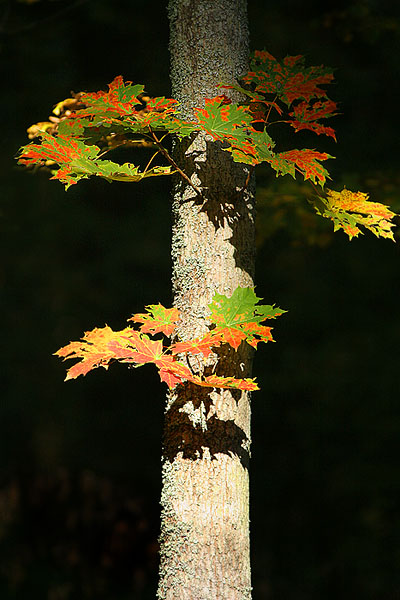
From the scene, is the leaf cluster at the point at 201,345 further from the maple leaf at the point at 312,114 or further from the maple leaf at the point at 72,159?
the maple leaf at the point at 312,114

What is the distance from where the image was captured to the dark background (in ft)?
16.4

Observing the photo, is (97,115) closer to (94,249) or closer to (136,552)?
(136,552)

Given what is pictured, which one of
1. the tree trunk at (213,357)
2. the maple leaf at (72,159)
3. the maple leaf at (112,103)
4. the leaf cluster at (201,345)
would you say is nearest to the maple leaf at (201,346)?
the leaf cluster at (201,345)

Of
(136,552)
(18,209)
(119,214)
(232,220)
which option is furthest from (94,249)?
(232,220)

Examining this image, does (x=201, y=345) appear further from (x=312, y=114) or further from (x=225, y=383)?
(x=312, y=114)

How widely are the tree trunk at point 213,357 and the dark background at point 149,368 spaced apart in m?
1.28

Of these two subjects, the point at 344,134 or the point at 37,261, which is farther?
the point at 37,261

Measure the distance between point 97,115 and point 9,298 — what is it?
6.99 metres

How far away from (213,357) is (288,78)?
0.92 m

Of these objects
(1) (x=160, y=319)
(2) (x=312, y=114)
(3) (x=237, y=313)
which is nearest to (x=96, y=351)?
(1) (x=160, y=319)

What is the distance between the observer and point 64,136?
181 centimetres

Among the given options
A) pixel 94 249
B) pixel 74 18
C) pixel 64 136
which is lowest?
pixel 64 136

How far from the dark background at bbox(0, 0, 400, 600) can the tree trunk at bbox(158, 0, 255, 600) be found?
1.28 metres

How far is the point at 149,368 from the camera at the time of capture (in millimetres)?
7629
